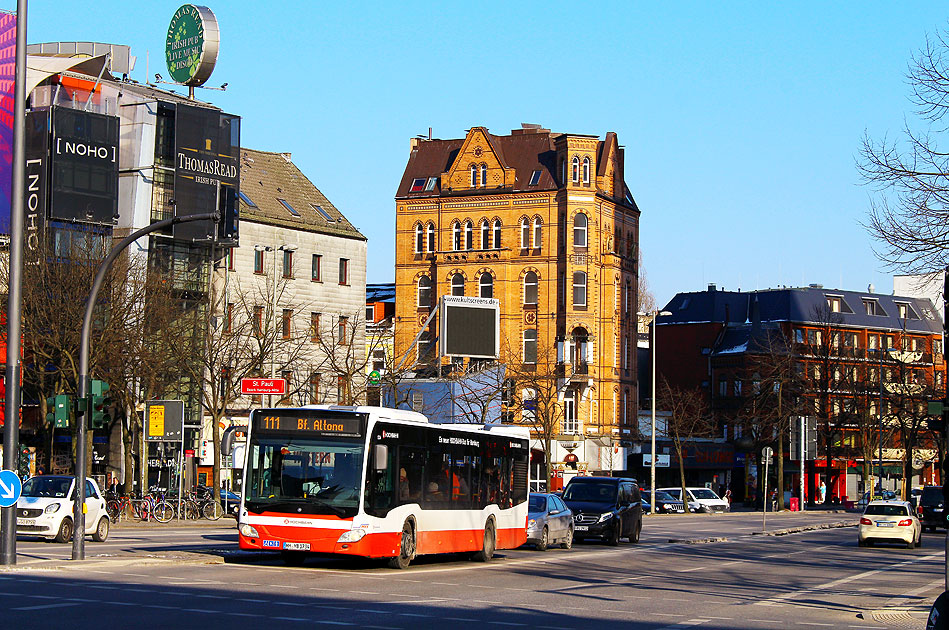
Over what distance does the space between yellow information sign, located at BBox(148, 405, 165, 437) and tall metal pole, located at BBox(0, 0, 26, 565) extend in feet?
58.8

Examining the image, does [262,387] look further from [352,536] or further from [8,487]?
[8,487]

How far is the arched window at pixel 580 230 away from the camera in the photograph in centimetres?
8612

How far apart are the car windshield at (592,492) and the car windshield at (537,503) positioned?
4.71 m

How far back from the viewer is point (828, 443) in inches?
3472

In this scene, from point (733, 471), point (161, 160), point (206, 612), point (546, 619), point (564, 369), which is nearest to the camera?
point (206, 612)

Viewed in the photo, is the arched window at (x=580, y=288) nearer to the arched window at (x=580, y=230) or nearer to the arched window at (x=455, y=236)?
the arched window at (x=580, y=230)

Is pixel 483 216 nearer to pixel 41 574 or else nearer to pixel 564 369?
pixel 564 369

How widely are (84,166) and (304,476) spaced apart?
39.0m

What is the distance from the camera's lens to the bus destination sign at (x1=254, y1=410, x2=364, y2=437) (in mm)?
23578

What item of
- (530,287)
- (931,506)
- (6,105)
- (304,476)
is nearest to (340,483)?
(304,476)

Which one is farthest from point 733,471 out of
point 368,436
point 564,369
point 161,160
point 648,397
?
point 368,436

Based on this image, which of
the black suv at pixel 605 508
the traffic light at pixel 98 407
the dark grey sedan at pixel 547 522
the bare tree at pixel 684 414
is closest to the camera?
the traffic light at pixel 98 407

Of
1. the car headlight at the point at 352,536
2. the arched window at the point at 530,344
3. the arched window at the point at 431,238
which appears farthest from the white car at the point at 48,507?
the arched window at the point at 431,238

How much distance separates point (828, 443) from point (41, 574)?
73.8 meters
